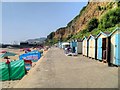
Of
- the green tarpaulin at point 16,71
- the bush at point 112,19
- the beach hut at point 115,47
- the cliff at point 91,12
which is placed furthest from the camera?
the cliff at point 91,12

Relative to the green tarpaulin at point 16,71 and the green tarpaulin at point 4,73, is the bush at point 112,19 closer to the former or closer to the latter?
the green tarpaulin at point 16,71

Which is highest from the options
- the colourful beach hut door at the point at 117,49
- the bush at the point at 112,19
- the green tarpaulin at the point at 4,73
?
the bush at the point at 112,19

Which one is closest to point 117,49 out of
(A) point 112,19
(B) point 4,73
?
(B) point 4,73

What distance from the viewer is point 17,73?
1808 centimetres

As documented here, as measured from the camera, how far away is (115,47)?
1950 centimetres

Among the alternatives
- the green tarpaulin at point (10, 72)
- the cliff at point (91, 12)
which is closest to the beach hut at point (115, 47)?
the green tarpaulin at point (10, 72)

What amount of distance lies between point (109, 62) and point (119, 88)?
413 inches

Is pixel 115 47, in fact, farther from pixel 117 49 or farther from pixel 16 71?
pixel 16 71

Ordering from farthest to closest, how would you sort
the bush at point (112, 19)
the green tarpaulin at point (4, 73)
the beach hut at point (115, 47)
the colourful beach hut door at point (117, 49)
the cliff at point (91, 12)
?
the cliff at point (91, 12) < the bush at point (112, 19) < the beach hut at point (115, 47) < the colourful beach hut door at point (117, 49) < the green tarpaulin at point (4, 73)

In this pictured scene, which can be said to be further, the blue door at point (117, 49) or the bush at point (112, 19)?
the bush at point (112, 19)

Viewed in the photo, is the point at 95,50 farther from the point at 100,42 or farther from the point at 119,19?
the point at 119,19

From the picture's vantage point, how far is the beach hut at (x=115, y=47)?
61.8ft

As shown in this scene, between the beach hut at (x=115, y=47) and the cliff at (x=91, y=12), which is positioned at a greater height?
the cliff at (x=91, y=12)

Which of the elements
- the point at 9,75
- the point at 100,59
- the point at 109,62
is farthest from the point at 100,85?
the point at 100,59
